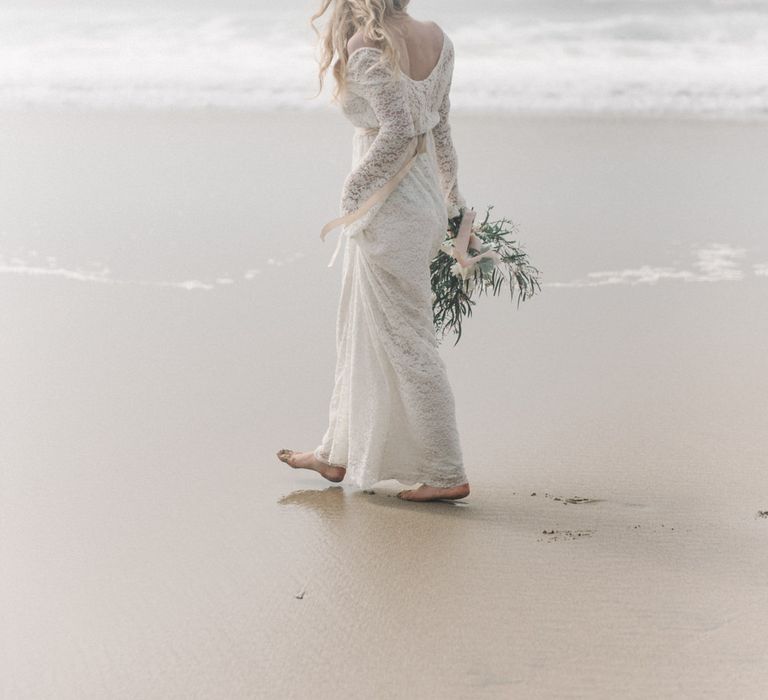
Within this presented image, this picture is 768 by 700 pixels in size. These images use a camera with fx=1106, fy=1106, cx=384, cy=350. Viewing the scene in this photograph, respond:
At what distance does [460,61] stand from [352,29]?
883 centimetres

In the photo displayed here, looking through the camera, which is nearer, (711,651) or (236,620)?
(711,651)

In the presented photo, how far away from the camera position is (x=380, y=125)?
143 inches

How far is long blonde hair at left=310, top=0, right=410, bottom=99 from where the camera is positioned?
3543 mm

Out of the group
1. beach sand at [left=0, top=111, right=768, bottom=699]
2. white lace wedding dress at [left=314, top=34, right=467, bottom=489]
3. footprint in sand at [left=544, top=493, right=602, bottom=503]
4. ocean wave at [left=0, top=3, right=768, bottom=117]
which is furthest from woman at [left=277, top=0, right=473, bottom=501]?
ocean wave at [left=0, top=3, right=768, bottom=117]

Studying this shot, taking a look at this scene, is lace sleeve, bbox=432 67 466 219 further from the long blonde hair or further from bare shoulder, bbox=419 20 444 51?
the long blonde hair

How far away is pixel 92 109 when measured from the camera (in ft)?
34.0

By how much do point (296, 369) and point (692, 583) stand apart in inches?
97.1

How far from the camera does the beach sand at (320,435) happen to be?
271cm

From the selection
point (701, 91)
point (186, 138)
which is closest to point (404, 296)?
point (186, 138)

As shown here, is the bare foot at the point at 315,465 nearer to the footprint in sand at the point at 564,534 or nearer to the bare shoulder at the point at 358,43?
the footprint in sand at the point at 564,534

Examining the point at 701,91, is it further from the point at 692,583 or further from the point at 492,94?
the point at 692,583

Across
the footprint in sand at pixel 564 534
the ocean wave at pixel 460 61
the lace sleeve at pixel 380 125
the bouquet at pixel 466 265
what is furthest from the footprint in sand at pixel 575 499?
the ocean wave at pixel 460 61

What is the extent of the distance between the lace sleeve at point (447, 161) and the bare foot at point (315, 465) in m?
0.99

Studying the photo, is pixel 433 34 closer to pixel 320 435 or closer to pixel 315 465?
pixel 315 465
